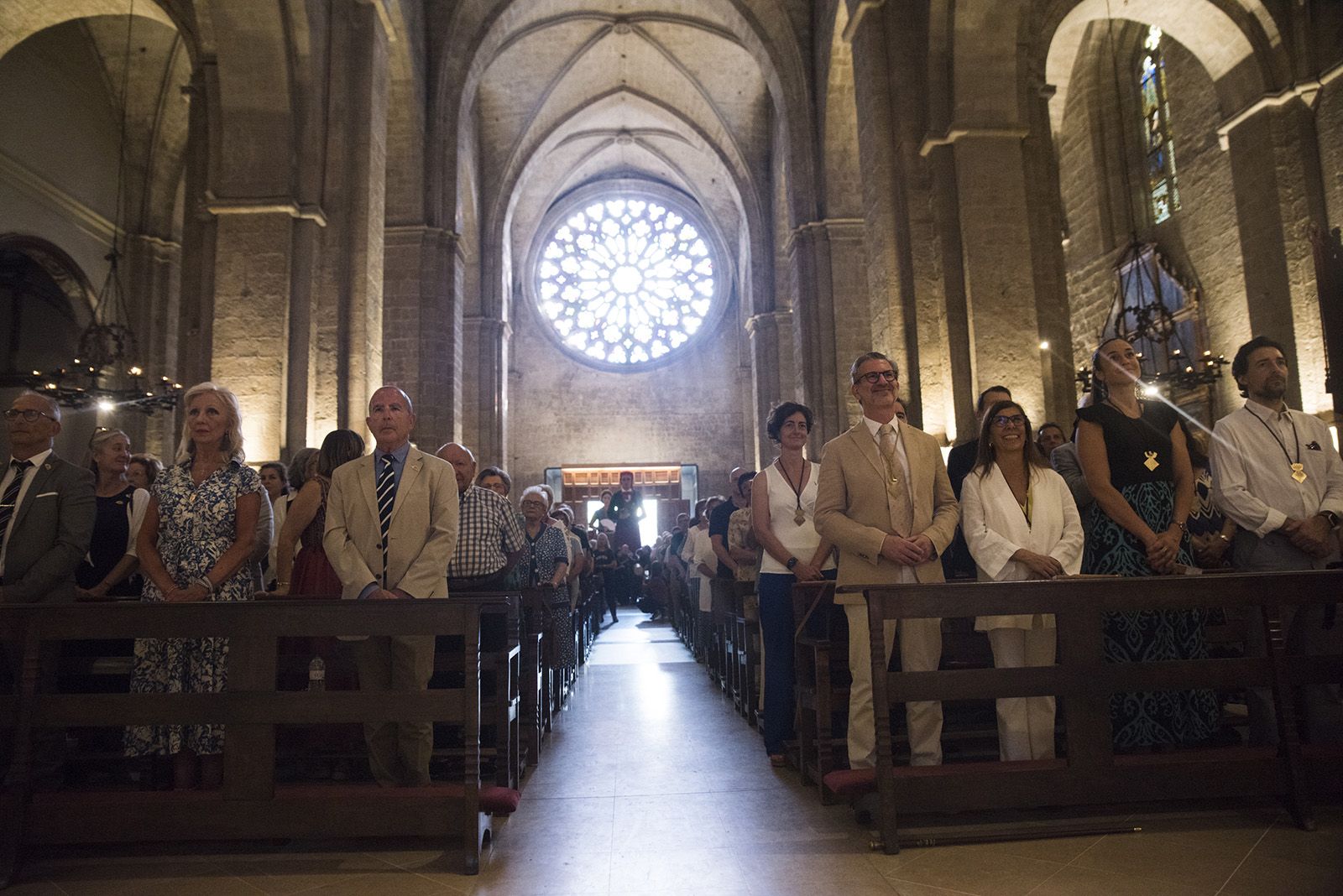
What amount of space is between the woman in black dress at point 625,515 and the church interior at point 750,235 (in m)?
1.72

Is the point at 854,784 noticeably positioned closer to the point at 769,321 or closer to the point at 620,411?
the point at 769,321

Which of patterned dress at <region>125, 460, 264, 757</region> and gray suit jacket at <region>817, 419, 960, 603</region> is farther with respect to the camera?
gray suit jacket at <region>817, 419, 960, 603</region>

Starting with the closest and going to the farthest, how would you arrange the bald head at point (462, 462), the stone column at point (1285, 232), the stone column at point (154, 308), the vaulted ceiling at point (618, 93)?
the bald head at point (462, 462) → the stone column at point (1285, 232) → the stone column at point (154, 308) → the vaulted ceiling at point (618, 93)

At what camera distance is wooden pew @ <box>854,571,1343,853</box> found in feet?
10.0

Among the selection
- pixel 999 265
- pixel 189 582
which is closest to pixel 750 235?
pixel 999 265

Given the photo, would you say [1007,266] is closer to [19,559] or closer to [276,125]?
Result: [276,125]

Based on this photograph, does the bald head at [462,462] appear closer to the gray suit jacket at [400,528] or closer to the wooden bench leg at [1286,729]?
the gray suit jacket at [400,528]

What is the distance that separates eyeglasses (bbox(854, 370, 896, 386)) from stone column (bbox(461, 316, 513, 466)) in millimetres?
15069

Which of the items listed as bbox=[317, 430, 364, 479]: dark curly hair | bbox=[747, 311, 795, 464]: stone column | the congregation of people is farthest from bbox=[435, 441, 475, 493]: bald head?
bbox=[747, 311, 795, 464]: stone column

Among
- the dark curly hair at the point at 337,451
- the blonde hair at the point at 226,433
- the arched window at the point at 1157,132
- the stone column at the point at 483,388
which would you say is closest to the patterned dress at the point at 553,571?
the dark curly hair at the point at 337,451

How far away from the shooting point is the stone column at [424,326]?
12.8 m

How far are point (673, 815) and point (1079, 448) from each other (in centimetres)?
214

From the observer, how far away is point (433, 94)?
13453 mm

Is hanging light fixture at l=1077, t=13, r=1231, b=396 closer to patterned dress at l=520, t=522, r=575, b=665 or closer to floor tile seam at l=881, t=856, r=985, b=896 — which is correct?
patterned dress at l=520, t=522, r=575, b=665
